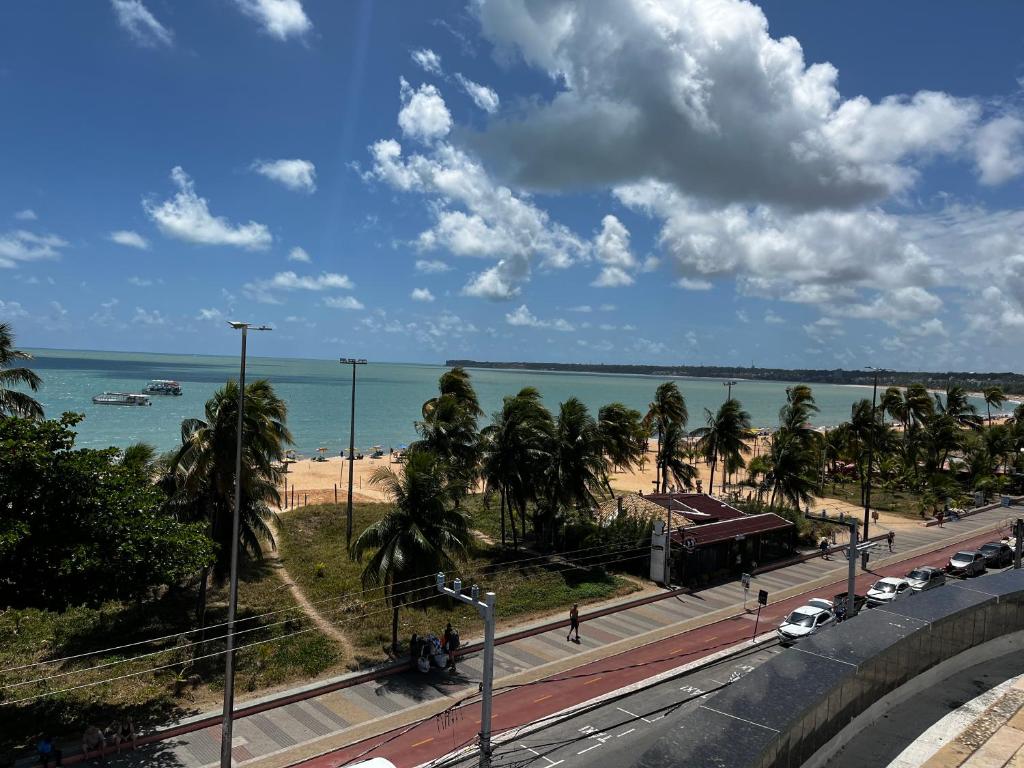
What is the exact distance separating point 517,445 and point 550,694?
1626 centimetres

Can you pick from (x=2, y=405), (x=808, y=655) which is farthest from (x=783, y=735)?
(x=2, y=405)

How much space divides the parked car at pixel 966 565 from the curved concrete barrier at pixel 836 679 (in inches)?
1122

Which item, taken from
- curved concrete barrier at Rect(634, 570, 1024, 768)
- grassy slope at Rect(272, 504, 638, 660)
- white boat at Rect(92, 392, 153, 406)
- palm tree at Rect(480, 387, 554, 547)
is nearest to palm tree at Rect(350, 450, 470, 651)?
grassy slope at Rect(272, 504, 638, 660)

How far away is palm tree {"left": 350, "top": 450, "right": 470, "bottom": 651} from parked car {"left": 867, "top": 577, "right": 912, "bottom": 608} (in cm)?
1908

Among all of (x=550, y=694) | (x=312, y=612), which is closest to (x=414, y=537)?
(x=550, y=694)

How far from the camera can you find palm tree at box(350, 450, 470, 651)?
22.8 m

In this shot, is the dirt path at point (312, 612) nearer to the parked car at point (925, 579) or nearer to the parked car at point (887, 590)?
the parked car at point (887, 590)

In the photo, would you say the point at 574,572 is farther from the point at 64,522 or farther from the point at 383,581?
the point at 64,522

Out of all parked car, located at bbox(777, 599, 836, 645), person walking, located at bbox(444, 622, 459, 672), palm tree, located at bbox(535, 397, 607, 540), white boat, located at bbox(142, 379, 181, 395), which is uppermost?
palm tree, located at bbox(535, 397, 607, 540)

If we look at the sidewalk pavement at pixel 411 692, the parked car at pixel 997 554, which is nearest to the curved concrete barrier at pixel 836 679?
the sidewalk pavement at pixel 411 692

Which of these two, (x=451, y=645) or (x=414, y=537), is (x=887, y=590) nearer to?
(x=451, y=645)

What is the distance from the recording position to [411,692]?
21000 mm

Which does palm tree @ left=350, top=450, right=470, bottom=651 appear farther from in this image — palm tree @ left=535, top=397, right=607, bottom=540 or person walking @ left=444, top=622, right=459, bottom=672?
palm tree @ left=535, top=397, right=607, bottom=540

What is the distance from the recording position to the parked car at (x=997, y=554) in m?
37.7
